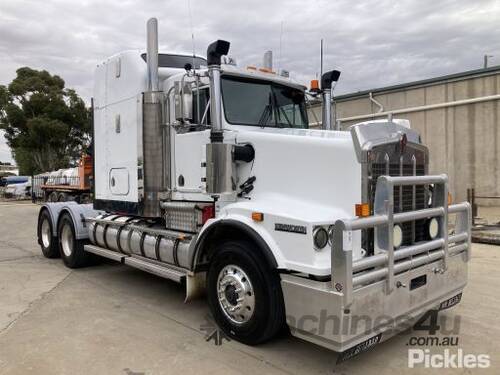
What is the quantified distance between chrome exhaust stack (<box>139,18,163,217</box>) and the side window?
83 centimetres

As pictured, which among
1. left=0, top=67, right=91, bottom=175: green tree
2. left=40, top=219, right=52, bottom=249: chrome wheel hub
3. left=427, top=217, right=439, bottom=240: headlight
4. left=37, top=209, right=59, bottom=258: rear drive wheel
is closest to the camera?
left=427, top=217, right=439, bottom=240: headlight

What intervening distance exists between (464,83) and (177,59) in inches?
483

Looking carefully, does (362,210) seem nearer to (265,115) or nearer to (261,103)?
(265,115)

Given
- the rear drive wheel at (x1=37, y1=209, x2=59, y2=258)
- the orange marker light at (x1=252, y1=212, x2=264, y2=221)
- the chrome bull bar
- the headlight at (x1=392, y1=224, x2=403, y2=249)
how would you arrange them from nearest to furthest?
1. the chrome bull bar
2. the headlight at (x1=392, y1=224, x2=403, y2=249)
3. the orange marker light at (x1=252, y1=212, x2=264, y2=221)
4. the rear drive wheel at (x1=37, y1=209, x2=59, y2=258)

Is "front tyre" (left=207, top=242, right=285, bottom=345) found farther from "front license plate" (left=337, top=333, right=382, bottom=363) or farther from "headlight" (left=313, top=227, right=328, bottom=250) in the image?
"front license plate" (left=337, top=333, right=382, bottom=363)

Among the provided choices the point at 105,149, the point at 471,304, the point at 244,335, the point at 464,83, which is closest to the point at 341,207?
the point at 244,335

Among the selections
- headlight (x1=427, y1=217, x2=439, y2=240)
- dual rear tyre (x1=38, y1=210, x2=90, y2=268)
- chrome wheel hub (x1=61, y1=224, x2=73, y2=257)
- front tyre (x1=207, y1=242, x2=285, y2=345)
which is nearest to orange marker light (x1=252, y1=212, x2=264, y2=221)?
front tyre (x1=207, y1=242, x2=285, y2=345)

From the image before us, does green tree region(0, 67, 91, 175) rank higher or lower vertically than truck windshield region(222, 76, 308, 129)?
higher

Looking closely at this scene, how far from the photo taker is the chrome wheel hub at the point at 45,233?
9.27 m

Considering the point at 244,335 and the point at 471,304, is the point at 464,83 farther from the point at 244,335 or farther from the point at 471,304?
the point at 244,335

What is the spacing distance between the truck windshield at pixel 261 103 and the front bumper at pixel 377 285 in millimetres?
2003

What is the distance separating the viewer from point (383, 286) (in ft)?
12.4

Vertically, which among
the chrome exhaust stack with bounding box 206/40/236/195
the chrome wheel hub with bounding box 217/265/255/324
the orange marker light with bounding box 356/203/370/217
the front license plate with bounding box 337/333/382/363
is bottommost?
the front license plate with bounding box 337/333/382/363

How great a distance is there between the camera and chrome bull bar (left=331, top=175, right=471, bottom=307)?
3.47 meters
